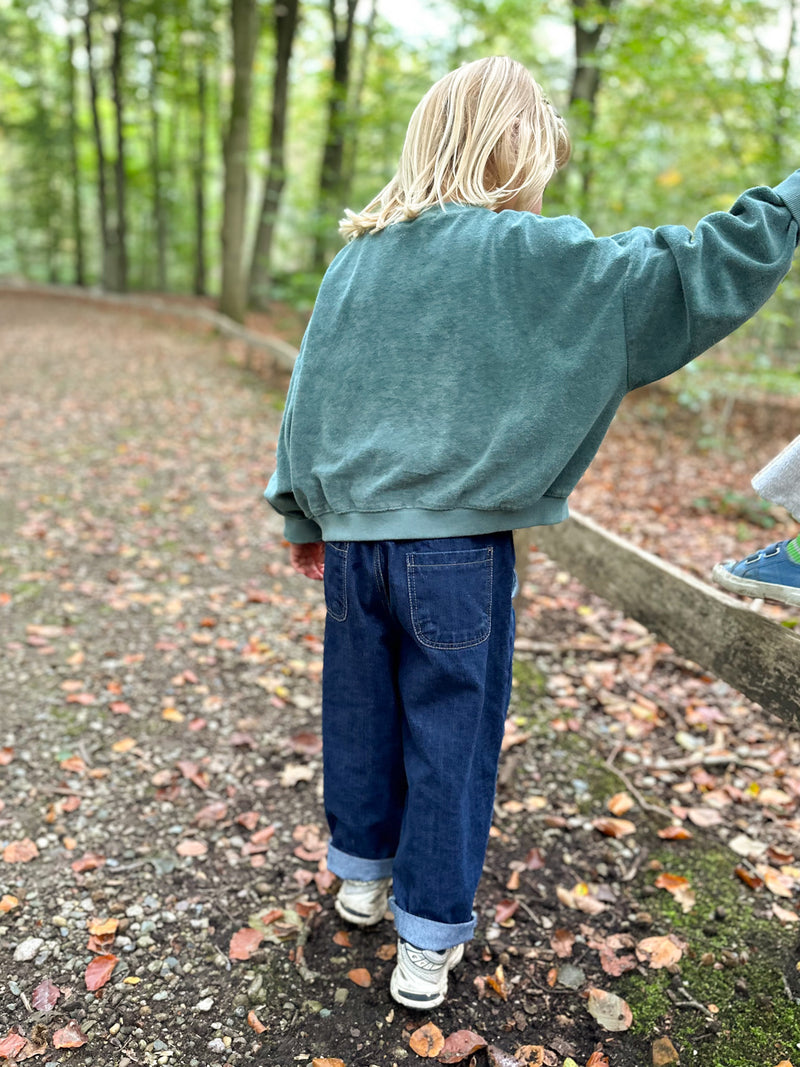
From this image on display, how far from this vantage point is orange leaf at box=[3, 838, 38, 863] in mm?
2459

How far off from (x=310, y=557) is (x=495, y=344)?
85cm

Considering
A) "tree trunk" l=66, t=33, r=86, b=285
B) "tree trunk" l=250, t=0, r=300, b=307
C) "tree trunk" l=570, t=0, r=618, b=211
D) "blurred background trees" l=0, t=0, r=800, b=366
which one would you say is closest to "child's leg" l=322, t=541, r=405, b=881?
"blurred background trees" l=0, t=0, r=800, b=366

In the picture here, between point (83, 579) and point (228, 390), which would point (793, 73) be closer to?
point (228, 390)

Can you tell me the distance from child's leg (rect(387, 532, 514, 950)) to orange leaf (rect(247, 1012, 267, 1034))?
15.9 inches

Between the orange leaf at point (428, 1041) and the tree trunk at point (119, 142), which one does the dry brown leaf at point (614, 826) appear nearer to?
the orange leaf at point (428, 1041)

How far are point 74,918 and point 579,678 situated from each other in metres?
2.39

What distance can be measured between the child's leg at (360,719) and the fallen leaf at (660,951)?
75cm

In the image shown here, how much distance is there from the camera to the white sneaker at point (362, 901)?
7.34ft

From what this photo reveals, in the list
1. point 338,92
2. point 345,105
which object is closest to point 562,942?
point 338,92

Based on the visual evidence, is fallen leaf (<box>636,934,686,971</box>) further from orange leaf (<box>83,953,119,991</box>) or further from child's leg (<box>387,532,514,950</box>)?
orange leaf (<box>83,953,119,991</box>)

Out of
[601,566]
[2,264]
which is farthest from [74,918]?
[2,264]

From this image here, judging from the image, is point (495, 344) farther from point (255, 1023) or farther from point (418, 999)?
point (255, 1023)

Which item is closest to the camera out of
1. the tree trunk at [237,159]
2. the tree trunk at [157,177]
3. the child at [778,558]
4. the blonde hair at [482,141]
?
the blonde hair at [482,141]

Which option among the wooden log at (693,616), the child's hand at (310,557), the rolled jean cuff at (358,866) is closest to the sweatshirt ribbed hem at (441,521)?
the child's hand at (310,557)
